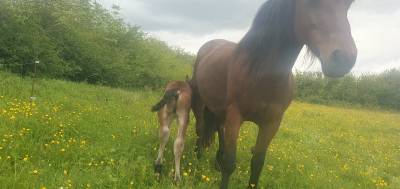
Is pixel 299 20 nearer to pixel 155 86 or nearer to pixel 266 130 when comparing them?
pixel 266 130

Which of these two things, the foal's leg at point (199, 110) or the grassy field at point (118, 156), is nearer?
the grassy field at point (118, 156)

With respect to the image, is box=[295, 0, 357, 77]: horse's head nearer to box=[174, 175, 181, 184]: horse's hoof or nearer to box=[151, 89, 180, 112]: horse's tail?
A: box=[151, 89, 180, 112]: horse's tail

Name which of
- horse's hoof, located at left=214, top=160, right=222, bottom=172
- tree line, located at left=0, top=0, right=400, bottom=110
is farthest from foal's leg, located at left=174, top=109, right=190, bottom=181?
tree line, located at left=0, top=0, right=400, bottom=110

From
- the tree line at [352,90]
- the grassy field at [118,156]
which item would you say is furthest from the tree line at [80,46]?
the tree line at [352,90]

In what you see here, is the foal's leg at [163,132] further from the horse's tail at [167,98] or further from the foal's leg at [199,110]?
the foal's leg at [199,110]

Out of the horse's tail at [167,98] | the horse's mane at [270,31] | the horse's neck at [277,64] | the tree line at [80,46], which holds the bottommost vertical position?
the tree line at [80,46]

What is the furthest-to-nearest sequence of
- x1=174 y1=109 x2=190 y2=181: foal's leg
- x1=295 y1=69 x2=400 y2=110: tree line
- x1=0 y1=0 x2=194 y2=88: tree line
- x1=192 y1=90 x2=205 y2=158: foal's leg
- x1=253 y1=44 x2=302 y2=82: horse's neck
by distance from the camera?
x1=295 y1=69 x2=400 y2=110: tree line
x1=0 y1=0 x2=194 y2=88: tree line
x1=192 y1=90 x2=205 y2=158: foal's leg
x1=174 y1=109 x2=190 y2=181: foal's leg
x1=253 y1=44 x2=302 y2=82: horse's neck

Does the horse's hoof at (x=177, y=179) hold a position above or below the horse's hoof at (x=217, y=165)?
above

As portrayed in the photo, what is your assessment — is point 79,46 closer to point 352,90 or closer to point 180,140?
point 180,140

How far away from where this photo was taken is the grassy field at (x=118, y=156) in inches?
177

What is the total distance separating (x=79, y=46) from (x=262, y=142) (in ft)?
43.9

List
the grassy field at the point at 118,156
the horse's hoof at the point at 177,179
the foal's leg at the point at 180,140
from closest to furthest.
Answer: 1. the grassy field at the point at 118,156
2. the horse's hoof at the point at 177,179
3. the foal's leg at the point at 180,140

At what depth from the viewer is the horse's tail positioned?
527cm

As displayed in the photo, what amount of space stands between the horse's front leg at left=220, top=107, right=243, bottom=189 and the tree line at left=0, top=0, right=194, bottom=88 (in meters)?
11.2
